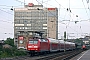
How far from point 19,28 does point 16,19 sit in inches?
421

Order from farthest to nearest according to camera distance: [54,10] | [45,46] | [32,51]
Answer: [54,10], [45,46], [32,51]

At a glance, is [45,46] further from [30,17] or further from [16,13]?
[30,17]

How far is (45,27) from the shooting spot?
11475 centimetres

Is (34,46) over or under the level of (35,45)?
under

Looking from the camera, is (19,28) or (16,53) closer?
(16,53)

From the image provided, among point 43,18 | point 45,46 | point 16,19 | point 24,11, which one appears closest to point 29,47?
point 45,46

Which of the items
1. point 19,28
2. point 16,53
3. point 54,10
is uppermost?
point 54,10

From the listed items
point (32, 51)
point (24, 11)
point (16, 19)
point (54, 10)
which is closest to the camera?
point (32, 51)

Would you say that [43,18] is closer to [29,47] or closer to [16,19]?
[16,19]

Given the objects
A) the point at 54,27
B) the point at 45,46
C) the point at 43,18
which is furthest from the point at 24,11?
the point at 45,46

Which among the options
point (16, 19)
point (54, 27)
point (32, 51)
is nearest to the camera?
point (32, 51)

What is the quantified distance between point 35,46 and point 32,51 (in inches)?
42.1

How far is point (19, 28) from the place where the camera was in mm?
98625

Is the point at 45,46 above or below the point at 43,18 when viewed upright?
below
